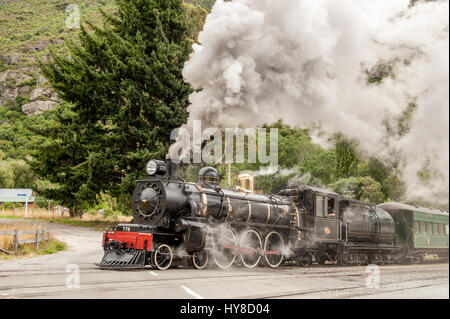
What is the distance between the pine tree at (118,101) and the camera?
2628cm

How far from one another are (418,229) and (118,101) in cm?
2040

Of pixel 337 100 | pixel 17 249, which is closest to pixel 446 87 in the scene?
pixel 337 100

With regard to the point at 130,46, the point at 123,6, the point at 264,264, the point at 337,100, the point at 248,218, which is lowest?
the point at 264,264

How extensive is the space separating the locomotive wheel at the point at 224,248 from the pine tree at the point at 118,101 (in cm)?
1373

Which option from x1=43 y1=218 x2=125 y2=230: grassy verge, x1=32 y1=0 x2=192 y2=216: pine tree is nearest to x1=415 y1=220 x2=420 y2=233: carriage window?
x1=32 y1=0 x2=192 y2=216: pine tree

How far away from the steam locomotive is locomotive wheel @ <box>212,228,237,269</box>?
3cm

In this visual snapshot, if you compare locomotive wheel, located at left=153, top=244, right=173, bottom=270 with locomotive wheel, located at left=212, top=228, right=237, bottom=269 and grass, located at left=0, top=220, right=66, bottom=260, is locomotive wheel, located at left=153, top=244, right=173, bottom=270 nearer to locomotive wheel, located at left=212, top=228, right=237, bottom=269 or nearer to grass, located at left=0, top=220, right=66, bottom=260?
locomotive wheel, located at left=212, top=228, right=237, bottom=269

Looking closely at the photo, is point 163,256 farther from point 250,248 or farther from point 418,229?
point 418,229

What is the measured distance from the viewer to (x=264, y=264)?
46.0 ft

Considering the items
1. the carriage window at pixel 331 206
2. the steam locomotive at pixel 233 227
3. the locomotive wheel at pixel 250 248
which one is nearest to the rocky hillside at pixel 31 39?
the carriage window at pixel 331 206

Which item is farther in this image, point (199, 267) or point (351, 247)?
point (351, 247)

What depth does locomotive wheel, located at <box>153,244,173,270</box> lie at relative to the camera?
11195 millimetres

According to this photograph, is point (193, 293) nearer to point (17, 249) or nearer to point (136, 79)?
point (17, 249)

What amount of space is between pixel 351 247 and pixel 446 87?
13.6m
